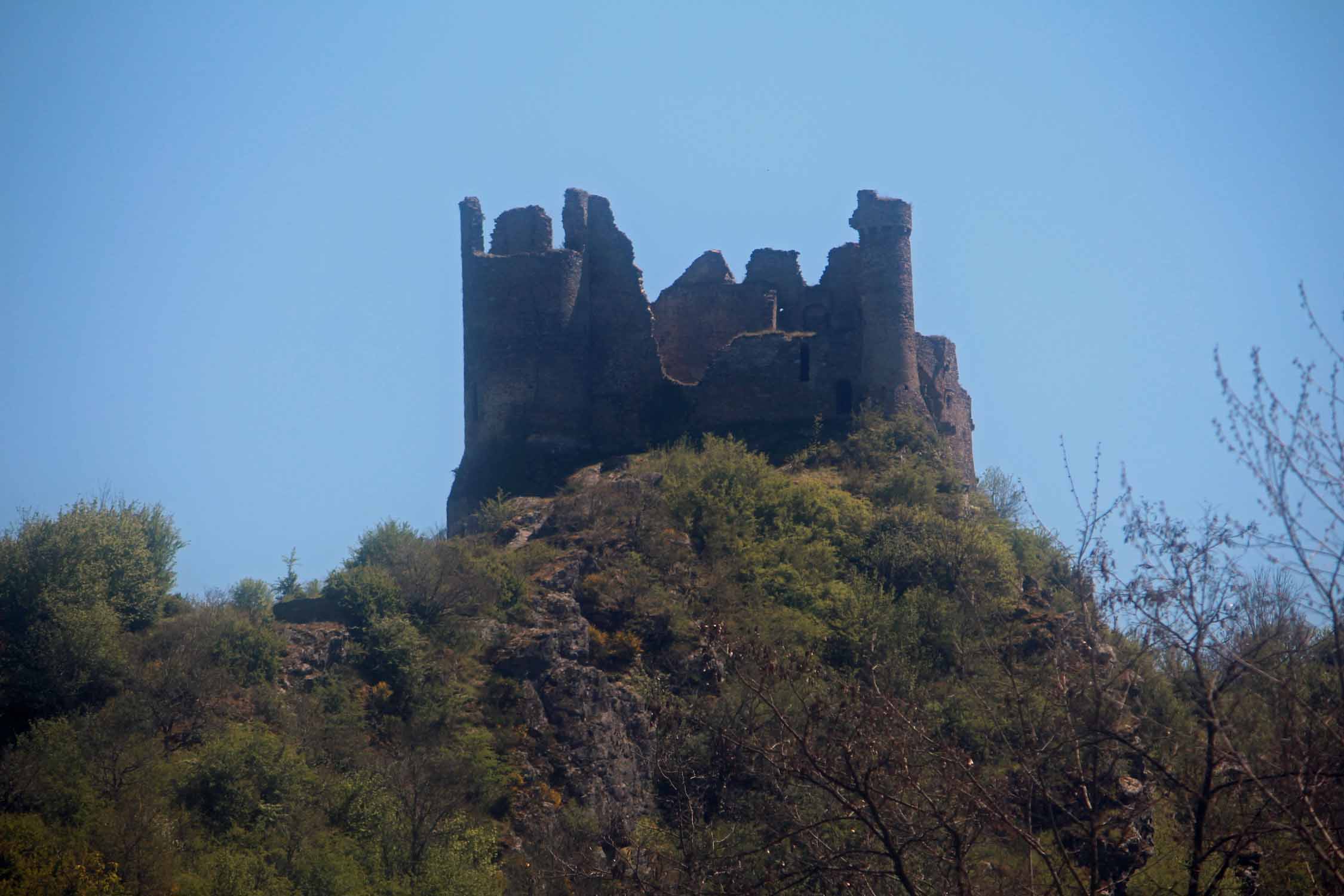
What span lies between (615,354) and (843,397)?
5.67 m

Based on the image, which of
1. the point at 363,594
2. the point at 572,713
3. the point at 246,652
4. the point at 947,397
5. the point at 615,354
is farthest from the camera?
the point at 947,397

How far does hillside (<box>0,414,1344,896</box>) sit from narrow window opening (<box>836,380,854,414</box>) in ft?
2.51

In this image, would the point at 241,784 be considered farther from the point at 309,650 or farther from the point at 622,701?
the point at 622,701

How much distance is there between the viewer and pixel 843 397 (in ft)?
112

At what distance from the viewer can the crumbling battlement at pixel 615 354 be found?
3353 cm

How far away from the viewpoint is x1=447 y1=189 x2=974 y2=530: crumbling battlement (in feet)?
110

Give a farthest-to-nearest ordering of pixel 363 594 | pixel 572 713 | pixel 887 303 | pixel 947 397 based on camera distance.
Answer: pixel 947 397, pixel 887 303, pixel 363 594, pixel 572 713

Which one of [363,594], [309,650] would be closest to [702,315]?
[363,594]

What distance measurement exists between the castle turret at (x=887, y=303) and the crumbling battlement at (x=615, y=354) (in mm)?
32

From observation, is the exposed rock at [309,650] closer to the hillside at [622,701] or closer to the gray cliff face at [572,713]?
the hillside at [622,701]

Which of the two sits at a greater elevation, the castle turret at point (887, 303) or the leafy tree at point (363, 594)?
the castle turret at point (887, 303)

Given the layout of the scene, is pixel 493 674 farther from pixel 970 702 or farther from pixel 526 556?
pixel 970 702

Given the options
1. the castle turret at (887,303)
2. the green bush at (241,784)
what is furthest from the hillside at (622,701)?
the castle turret at (887,303)

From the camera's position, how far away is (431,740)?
2375 cm
